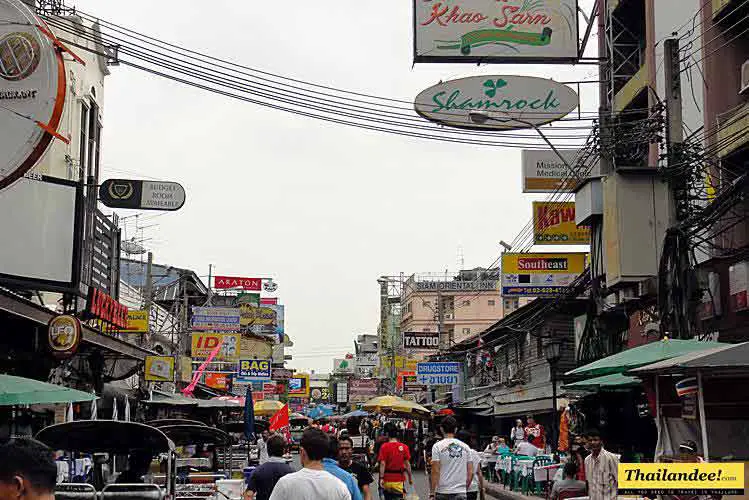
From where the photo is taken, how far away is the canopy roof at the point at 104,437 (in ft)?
39.5

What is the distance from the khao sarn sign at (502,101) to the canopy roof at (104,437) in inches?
427

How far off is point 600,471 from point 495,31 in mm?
13925

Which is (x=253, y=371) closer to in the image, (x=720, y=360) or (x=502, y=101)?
(x=502, y=101)

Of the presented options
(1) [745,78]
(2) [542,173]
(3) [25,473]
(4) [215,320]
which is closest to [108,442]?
(3) [25,473]

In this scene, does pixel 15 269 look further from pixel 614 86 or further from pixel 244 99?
pixel 614 86

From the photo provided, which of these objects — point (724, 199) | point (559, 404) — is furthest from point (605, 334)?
point (724, 199)

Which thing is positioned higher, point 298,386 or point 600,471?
point 298,386

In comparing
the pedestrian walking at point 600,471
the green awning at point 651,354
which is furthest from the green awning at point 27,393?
the green awning at point 651,354

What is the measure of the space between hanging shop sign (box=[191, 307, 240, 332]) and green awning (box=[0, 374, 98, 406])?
1229 inches

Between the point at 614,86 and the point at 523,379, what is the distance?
583 inches

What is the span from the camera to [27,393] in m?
13.3

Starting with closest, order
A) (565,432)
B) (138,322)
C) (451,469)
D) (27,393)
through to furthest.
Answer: (451,469) < (27,393) < (565,432) < (138,322)

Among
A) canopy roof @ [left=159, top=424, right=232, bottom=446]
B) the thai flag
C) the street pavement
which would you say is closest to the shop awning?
the thai flag

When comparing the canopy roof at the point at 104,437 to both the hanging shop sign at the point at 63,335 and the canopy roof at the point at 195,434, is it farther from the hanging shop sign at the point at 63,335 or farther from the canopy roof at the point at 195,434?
the hanging shop sign at the point at 63,335
